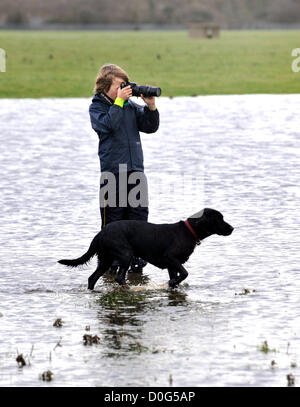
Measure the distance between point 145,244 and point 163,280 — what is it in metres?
0.61

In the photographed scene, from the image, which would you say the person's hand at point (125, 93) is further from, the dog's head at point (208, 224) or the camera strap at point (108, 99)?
the dog's head at point (208, 224)

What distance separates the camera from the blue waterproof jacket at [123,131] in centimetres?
931

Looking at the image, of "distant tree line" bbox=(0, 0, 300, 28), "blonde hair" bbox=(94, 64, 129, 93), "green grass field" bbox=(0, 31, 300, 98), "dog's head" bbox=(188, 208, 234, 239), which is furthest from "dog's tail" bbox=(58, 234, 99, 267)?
"distant tree line" bbox=(0, 0, 300, 28)

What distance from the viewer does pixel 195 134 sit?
69.5 feet

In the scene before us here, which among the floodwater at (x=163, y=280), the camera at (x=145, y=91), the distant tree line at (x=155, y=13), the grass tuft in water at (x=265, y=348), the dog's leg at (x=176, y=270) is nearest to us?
the floodwater at (x=163, y=280)

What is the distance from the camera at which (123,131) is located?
9.32m

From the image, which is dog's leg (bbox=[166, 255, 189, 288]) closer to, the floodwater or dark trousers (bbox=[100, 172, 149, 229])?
the floodwater

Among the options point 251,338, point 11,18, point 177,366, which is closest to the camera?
point 177,366

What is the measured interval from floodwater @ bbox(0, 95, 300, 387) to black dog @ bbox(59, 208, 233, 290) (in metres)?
0.21

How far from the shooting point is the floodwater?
6.55 meters

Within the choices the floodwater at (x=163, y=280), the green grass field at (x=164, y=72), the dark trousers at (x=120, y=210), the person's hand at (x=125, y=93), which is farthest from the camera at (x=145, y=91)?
the green grass field at (x=164, y=72)
